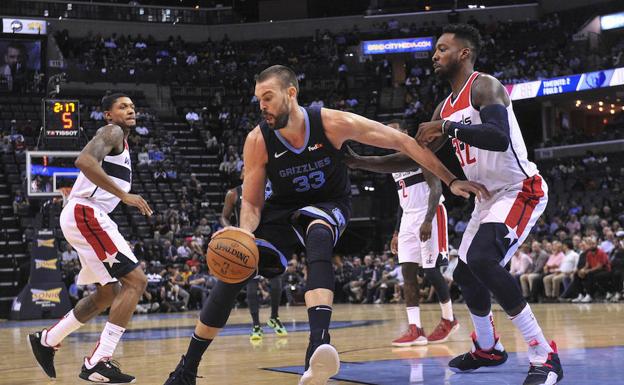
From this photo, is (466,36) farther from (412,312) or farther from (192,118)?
(192,118)

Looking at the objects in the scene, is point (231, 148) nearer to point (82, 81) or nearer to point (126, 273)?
point (82, 81)

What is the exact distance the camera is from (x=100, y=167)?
6152mm

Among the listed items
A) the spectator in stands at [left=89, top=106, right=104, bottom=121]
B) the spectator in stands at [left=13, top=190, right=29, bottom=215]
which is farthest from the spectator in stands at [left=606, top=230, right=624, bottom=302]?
the spectator in stands at [left=89, top=106, right=104, bottom=121]

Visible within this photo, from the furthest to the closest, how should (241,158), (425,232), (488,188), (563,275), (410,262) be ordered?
(241,158), (563,275), (410,262), (425,232), (488,188)

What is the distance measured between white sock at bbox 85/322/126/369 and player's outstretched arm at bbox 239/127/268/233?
1.76 metres

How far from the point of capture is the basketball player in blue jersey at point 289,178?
15.5 feet

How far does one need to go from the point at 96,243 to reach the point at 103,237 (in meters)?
0.07

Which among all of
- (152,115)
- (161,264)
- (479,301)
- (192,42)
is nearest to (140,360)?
(479,301)

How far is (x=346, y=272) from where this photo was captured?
21.6 meters

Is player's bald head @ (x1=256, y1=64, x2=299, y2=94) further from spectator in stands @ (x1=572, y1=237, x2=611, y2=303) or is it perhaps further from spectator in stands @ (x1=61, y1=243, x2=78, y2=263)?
spectator in stands @ (x1=61, y1=243, x2=78, y2=263)

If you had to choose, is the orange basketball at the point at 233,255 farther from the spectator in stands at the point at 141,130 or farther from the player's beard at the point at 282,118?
the spectator in stands at the point at 141,130

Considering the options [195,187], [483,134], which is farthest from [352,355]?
[195,187]

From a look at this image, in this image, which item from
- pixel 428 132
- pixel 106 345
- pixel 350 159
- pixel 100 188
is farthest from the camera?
pixel 100 188

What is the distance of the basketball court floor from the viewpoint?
17.9 ft
